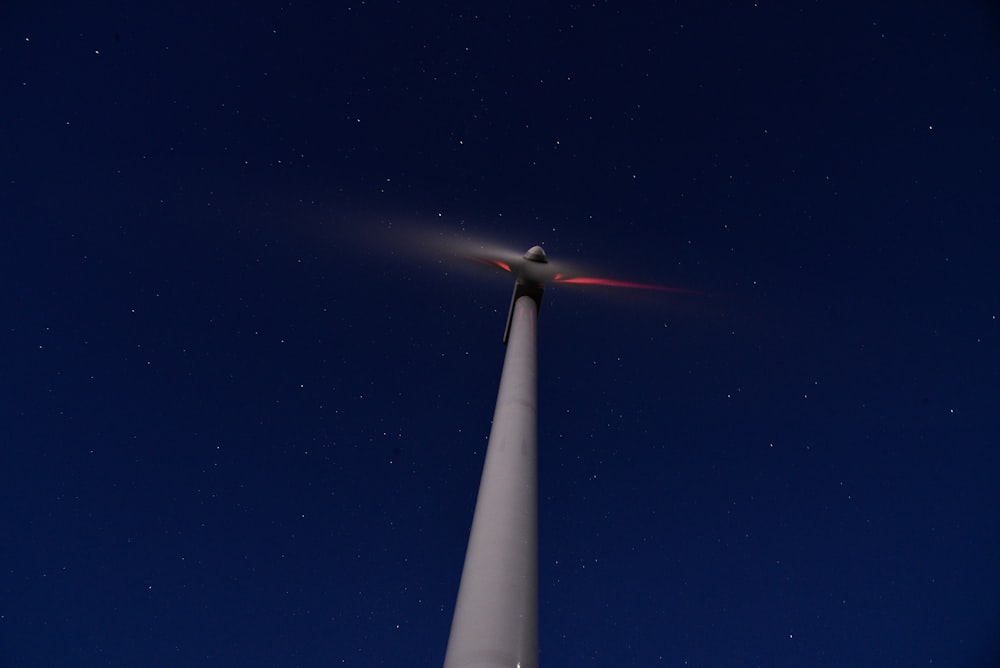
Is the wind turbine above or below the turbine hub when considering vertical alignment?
below

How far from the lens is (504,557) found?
5543 mm

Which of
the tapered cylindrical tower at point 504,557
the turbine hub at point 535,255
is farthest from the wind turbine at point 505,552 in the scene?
the turbine hub at point 535,255

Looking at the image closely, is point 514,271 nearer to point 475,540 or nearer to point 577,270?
point 577,270

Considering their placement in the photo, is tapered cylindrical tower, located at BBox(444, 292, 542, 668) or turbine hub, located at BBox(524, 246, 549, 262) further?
turbine hub, located at BBox(524, 246, 549, 262)

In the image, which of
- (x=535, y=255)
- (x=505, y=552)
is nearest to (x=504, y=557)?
(x=505, y=552)

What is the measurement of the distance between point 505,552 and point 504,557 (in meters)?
0.06

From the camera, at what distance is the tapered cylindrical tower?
4.84 metres

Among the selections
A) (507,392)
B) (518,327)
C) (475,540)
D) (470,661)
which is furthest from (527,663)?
(518,327)

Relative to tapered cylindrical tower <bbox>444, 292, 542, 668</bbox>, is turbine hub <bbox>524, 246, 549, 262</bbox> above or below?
above

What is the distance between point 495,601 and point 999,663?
81522 millimetres

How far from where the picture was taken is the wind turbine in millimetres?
4844

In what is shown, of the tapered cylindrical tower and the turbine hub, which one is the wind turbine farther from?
the turbine hub

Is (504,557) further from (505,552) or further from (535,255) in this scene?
(535,255)

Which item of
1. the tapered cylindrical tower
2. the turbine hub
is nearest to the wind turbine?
the tapered cylindrical tower
